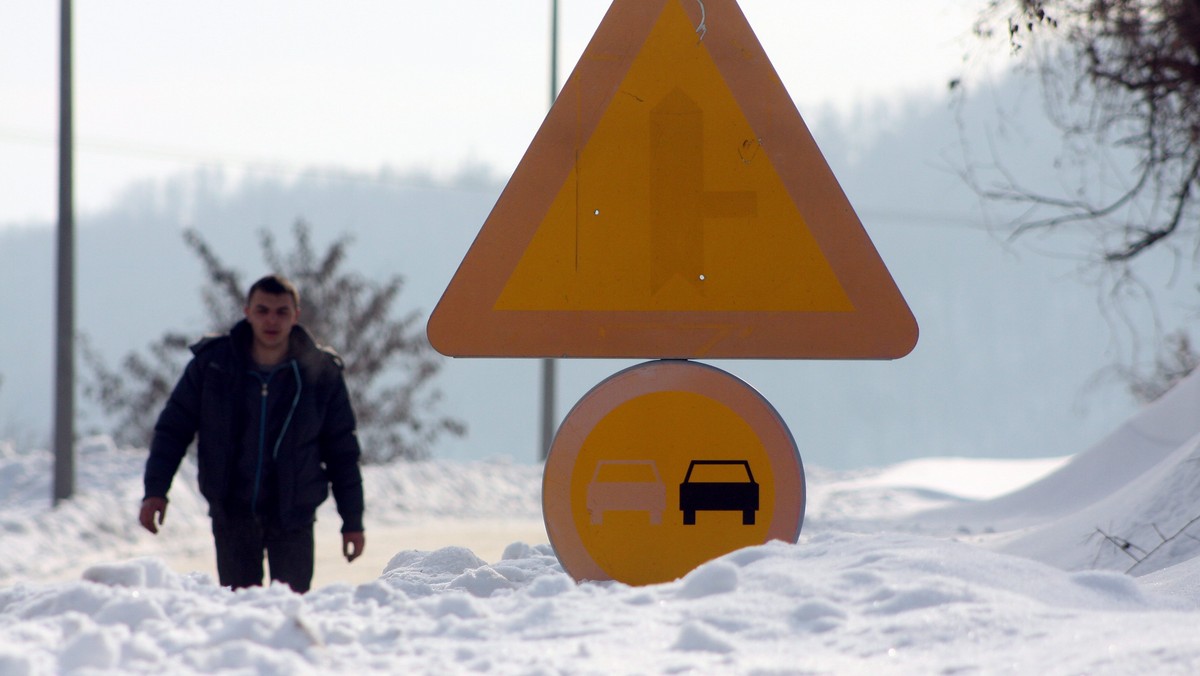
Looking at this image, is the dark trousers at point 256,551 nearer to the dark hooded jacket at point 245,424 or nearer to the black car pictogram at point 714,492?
the dark hooded jacket at point 245,424

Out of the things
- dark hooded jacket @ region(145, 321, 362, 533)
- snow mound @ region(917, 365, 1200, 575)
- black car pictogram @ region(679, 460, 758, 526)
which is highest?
dark hooded jacket @ region(145, 321, 362, 533)

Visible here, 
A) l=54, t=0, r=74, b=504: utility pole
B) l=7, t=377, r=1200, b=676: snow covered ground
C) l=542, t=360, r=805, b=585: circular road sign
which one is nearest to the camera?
l=7, t=377, r=1200, b=676: snow covered ground

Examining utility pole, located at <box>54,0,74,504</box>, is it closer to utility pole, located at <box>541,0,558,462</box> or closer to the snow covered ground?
utility pole, located at <box>541,0,558,462</box>

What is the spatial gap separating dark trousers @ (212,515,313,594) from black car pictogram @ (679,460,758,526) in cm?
197

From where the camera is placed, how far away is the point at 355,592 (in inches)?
130

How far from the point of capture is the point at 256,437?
185 inches

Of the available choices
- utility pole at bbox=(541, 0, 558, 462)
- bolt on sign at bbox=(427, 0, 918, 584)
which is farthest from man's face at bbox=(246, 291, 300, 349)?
utility pole at bbox=(541, 0, 558, 462)

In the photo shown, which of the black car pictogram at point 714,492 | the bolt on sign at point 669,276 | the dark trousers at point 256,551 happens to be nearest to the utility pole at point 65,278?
the dark trousers at point 256,551

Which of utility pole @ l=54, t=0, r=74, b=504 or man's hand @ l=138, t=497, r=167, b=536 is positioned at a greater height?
utility pole @ l=54, t=0, r=74, b=504

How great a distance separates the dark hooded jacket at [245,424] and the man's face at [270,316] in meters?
0.06

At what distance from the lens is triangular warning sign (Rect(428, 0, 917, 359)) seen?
3350 mm

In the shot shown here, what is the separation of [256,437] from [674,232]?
199 cm

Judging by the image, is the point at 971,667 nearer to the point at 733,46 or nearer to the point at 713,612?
the point at 713,612

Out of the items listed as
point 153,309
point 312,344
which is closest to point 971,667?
point 312,344
